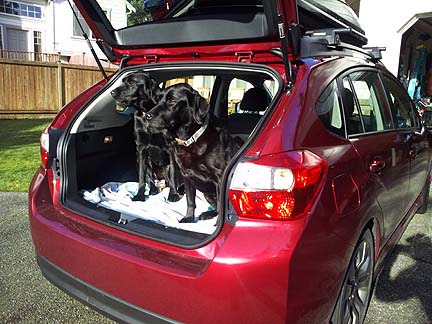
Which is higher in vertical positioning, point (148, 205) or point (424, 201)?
point (148, 205)

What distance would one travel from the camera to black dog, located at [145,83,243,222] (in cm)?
286

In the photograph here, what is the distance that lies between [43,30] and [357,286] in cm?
2371

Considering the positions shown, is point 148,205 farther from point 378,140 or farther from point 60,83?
point 60,83

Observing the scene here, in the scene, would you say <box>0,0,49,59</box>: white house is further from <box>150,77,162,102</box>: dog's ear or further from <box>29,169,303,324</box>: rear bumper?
<box>29,169,303,324</box>: rear bumper

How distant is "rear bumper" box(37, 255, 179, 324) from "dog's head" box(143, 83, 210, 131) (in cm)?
127

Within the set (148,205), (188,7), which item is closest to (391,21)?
(188,7)

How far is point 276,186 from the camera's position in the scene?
1.75 m

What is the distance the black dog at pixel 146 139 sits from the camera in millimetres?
3512

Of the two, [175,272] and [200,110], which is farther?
[200,110]

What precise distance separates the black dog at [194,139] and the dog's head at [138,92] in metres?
0.43

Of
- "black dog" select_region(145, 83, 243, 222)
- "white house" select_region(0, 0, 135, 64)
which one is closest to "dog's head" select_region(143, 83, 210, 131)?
"black dog" select_region(145, 83, 243, 222)

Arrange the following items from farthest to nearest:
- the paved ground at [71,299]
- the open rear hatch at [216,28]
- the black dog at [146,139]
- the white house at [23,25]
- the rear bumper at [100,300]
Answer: the white house at [23,25] → the black dog at [146,139] → the paved ground at [71,299] → the open rear hatch at [216,28] → the rear bumper at [100,300]

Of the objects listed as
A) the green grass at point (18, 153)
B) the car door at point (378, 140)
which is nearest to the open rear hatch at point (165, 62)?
the car door at point (378, 140)

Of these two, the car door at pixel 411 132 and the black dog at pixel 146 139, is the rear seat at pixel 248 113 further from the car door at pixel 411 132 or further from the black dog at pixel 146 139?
the car door at pixel 411 132
